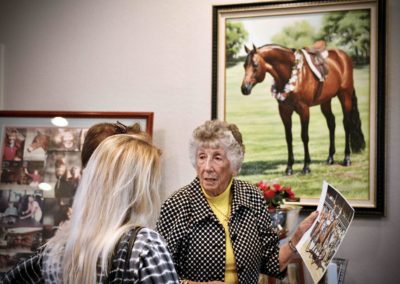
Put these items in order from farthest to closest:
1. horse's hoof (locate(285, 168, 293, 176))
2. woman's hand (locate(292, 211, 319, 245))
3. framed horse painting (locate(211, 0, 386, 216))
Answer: horse's hoof (locate(285, 168, 293, 176))
framed horse painting (locate(211, 0, 386, 216))
woman's hand (locate(292, 211, 319, 245))

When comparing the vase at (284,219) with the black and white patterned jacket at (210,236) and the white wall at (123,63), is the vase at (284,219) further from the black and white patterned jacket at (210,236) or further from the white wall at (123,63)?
the white wall at (123,63)

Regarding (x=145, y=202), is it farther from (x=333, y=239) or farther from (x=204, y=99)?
(x=204, y=99)

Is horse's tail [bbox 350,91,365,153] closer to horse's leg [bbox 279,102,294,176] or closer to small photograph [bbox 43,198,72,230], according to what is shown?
horse's leg [bbox 279,102,294,176]

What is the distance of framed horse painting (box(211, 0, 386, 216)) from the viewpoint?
2252mm

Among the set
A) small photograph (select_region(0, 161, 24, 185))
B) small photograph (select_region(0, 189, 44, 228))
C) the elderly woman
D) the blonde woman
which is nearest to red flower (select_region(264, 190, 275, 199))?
the elderly woman

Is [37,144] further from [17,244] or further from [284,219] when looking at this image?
[284,219]

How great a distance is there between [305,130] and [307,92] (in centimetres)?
20

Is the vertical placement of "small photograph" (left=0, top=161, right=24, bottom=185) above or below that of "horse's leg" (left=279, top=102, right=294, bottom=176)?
below

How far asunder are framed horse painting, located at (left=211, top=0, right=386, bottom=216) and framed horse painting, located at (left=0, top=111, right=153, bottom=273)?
60 centimetres

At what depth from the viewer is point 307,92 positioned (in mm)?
2363

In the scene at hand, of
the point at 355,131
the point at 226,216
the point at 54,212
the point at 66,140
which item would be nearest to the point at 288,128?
the point at 355,131

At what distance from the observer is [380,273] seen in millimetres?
2234

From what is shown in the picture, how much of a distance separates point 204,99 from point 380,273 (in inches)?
50.5

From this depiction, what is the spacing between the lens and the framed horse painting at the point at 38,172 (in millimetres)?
2520
